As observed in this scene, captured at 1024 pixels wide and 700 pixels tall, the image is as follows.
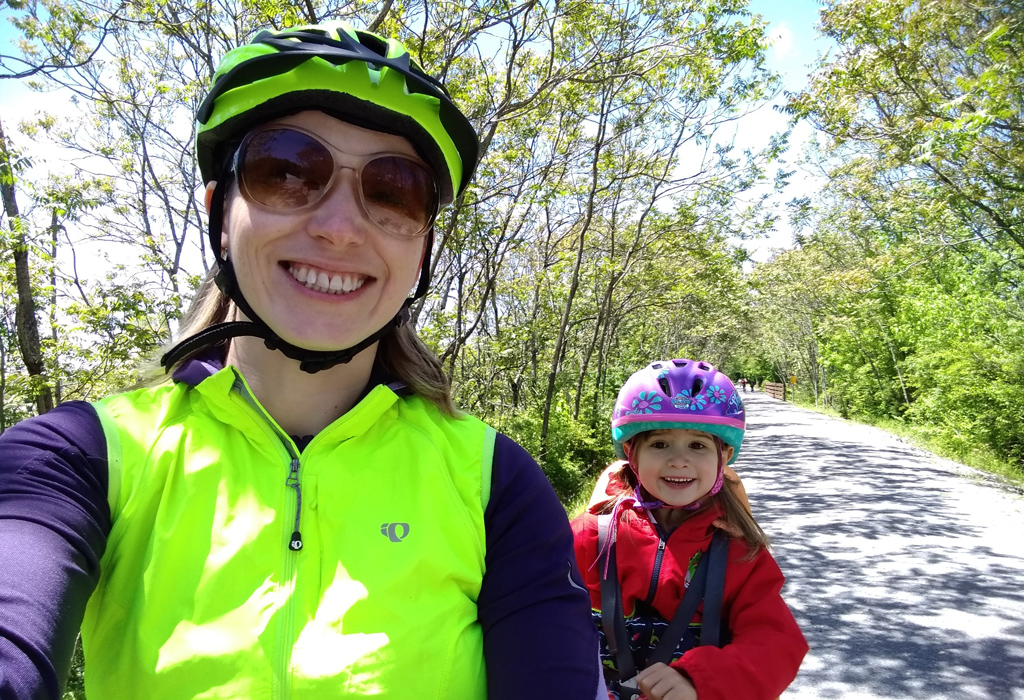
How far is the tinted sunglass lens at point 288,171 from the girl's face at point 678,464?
1.78 m

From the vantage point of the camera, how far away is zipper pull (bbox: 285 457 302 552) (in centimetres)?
114

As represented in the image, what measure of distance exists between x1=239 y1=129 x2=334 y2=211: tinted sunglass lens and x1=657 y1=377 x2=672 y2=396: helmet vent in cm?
179

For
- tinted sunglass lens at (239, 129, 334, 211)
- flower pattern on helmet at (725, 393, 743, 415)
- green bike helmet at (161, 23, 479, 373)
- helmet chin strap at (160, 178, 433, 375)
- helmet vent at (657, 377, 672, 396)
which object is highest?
green bike helmet at (161, 23, 479, 373)

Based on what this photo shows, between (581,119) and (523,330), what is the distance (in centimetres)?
454

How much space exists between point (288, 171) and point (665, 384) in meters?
1.87

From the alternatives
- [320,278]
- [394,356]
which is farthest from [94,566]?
[394,356]

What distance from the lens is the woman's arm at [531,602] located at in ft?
3.76

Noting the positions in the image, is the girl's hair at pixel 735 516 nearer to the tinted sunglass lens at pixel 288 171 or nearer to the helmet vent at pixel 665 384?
the helmet vent at pixel 665 384

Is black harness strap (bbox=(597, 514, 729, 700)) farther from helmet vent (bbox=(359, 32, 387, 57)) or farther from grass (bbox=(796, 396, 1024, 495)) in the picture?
grass (bbox=(796, 396, 1024, 495))

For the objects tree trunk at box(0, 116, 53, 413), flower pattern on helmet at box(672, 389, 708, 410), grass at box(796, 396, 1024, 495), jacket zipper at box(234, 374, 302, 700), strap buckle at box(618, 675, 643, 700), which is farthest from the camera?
grass at box(796, 396, 1024, 495)

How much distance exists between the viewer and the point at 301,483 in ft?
3.98

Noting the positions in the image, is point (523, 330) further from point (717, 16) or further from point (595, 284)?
point (717, 16)

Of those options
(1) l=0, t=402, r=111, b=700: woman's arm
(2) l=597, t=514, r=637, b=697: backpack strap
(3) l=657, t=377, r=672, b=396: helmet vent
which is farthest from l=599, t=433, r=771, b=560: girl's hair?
(1) l=0, t=402, r=111, b=700: woman's arm

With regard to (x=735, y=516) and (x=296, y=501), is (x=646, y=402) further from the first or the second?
(x=296, y=501)
